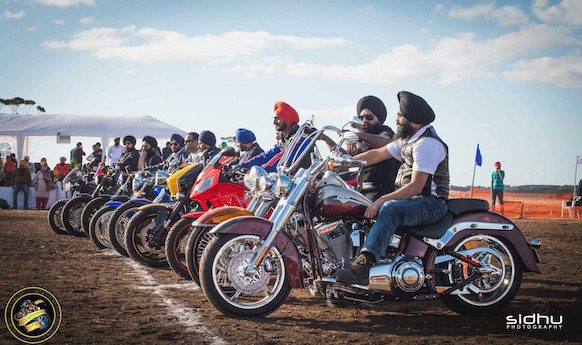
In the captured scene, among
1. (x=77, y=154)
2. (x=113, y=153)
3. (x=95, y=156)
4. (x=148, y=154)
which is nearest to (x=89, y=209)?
(x=148, y=154)

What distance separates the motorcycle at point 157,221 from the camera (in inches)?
294

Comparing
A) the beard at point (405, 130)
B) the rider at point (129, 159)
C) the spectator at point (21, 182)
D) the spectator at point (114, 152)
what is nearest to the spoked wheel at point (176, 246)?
the beard at point (405, 130)

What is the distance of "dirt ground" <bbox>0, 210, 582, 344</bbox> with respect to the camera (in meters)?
4.43

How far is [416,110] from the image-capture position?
17.8ft

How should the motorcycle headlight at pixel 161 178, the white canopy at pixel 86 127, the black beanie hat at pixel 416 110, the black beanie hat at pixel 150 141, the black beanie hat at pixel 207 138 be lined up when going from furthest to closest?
the white canopy at pixel 86 127 < the black beanie hat at pixel 150 141 < the black beanie hat at pixel 207 138 < the motorcycle headlight at pixel 161 178 < the black beanie hat at pixel 416 110

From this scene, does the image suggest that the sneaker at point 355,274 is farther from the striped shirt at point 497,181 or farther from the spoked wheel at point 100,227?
the striped shirt at point 497,181

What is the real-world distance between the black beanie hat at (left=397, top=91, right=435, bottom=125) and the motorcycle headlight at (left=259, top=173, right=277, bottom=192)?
131 cm

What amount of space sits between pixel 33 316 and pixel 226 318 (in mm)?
1456

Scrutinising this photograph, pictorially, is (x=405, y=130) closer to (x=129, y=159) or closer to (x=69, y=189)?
(x=129, y=159)

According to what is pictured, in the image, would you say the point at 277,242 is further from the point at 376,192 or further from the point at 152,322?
the point at 376,192

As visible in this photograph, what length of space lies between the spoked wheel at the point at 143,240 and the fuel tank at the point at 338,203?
10.6ft

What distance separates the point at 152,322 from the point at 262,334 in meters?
0.93

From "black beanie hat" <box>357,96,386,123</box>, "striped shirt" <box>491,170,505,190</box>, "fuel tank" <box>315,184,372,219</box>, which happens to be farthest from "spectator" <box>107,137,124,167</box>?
"fuel tank" <box>315,184,372,219</box>

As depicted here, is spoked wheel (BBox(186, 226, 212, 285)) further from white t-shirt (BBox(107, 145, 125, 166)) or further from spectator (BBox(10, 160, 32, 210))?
spectator (BBox(10, 160, 32, 210))
